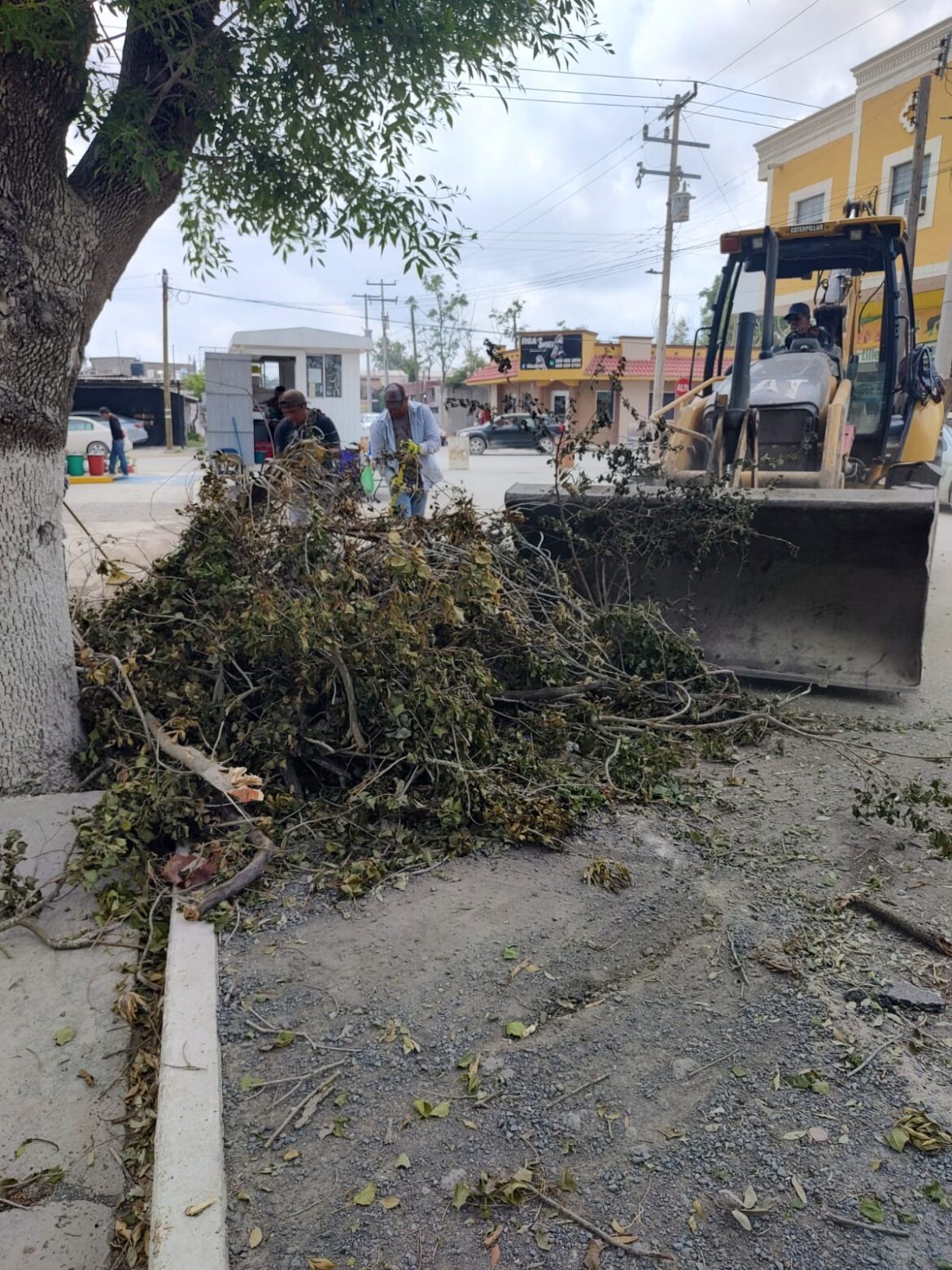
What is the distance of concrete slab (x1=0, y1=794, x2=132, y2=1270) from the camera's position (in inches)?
95.2

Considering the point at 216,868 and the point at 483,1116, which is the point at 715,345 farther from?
the point at 483,1116

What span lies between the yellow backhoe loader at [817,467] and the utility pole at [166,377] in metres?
32.2

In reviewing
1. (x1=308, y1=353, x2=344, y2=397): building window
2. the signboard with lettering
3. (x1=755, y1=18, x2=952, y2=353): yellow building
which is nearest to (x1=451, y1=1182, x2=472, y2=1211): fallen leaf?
(x1=755, y1=18, x2=952, y2=353): yellow building

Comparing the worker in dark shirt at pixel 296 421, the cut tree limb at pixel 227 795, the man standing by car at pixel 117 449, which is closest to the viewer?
the cut tree limb at pixel 227 795

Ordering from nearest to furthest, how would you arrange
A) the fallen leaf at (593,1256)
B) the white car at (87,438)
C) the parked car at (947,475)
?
1. the fallen leaf at (593,1256)
2. the parked car at (947,475)
3. the white car at (87,438)

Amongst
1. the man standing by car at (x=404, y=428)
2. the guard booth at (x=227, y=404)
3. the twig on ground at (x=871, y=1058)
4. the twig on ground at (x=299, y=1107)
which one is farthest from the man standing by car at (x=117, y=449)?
the twig on ground at (x=871, y=1058)

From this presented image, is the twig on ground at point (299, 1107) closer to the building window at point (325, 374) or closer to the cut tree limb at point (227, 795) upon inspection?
the cut tree limb at point (227, 795)

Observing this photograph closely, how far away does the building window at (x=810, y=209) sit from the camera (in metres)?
26.4

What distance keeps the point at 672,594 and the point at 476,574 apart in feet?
7.27

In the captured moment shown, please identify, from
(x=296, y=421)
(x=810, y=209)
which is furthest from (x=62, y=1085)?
(x=810, y=209)

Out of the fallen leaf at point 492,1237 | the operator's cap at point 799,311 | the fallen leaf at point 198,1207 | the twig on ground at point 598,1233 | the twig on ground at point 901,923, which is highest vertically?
the operator's cap at point 799,311

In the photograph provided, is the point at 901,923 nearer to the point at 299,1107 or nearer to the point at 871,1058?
the point at 871,1058

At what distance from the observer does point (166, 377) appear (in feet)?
123

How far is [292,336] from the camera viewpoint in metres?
27.1
